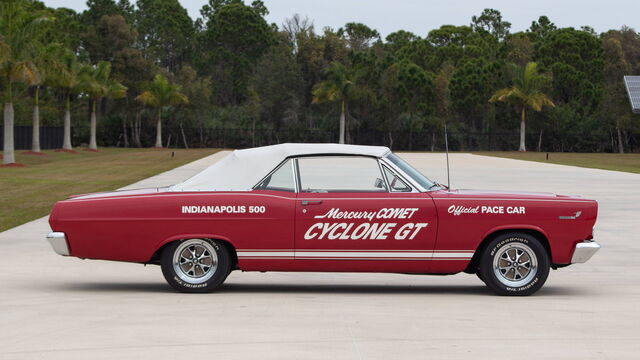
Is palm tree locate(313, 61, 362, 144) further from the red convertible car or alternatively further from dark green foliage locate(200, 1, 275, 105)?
the red convertible car

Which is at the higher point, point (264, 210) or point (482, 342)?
point (264, 210)

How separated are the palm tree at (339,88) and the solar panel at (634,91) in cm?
2569

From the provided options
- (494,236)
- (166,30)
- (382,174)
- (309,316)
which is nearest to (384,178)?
(382,174)

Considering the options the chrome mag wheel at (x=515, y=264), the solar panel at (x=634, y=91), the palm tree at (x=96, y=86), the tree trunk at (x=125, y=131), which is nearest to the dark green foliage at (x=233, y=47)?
the tree trunk at (x=125, y=131)

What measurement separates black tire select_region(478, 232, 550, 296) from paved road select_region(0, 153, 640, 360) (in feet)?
0.49

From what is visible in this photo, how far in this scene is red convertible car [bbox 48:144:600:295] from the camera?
32.2ft

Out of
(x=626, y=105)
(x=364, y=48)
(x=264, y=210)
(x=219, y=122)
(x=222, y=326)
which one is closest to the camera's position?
(x=222, y=326)

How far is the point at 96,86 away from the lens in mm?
71812

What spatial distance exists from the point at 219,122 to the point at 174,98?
4963 millimetres

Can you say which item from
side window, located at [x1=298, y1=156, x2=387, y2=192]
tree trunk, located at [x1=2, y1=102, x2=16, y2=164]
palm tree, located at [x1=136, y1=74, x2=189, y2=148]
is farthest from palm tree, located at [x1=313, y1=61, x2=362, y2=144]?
side window, located at [x1=298, y1=156, x2=387, y2=192]

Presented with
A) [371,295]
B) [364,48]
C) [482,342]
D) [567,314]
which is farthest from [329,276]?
[364,48]

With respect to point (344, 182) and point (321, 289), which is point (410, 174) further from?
point (321, 289)

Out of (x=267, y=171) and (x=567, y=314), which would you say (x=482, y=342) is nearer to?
(x=567, y=314)

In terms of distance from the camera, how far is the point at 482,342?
7.74 meters
